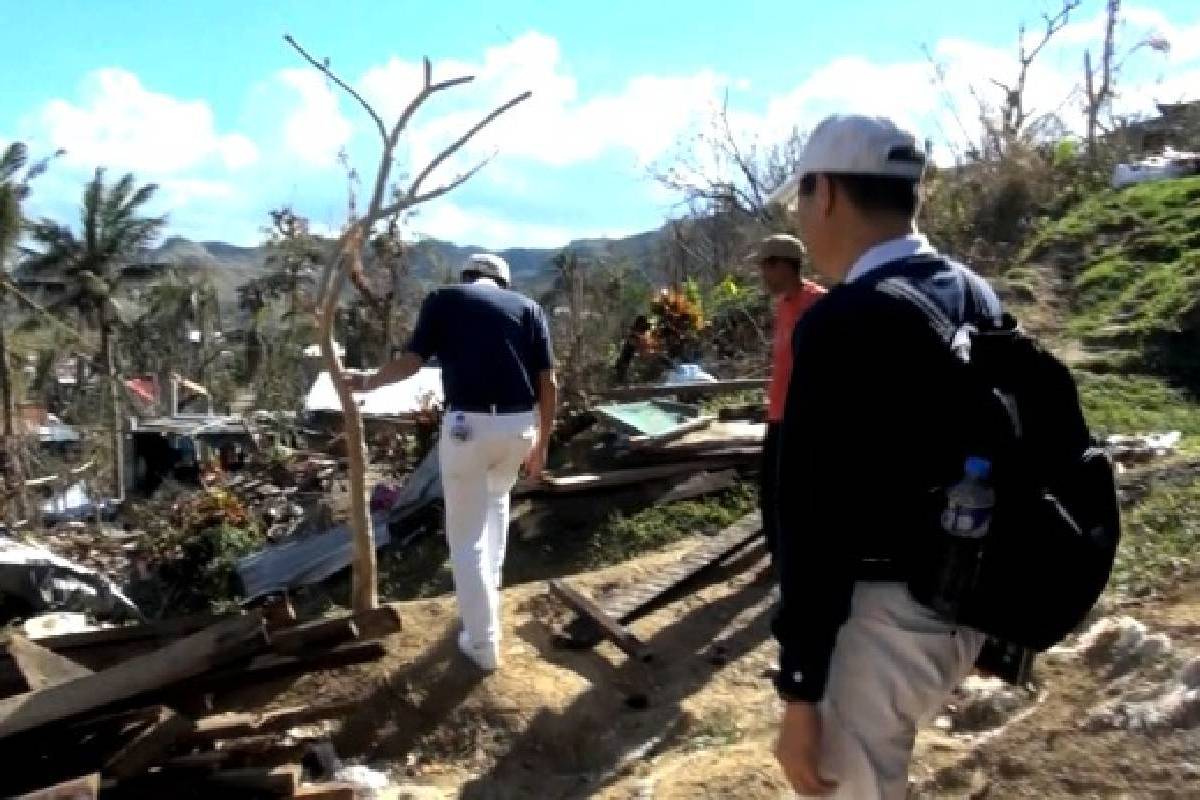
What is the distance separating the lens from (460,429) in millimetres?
6477

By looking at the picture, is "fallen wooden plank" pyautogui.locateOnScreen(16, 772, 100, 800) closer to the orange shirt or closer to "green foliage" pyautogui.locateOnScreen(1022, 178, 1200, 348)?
the orange shirt

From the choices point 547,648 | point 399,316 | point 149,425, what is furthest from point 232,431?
point 547,648

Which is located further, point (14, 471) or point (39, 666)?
point (14, 471)

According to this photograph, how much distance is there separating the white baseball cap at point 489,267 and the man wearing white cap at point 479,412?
0.08 meters

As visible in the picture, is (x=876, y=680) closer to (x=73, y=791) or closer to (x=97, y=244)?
(x=73, y=791)

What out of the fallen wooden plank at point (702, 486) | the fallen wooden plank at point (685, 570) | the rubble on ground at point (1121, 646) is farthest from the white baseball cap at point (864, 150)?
the fallen wooden plank at point (702, 486)

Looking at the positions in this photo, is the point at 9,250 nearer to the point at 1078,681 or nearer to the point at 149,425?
the point at 149,425

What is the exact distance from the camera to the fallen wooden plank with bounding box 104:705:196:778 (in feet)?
17.5

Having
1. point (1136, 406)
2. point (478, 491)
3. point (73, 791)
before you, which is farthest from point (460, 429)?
point (1136, 406)

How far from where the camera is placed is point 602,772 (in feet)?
20.0

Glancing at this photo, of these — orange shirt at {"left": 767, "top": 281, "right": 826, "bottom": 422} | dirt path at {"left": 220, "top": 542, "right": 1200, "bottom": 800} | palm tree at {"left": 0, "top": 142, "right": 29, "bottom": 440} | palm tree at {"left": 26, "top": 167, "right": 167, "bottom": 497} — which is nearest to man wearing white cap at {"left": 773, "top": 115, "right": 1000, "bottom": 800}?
dirt path at {"left": 220, "top": 542, "right": 1200, "bottom": 800}

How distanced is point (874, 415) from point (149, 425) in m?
23.5

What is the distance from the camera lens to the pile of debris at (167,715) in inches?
212

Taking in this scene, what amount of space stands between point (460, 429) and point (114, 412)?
36904 millimetres
